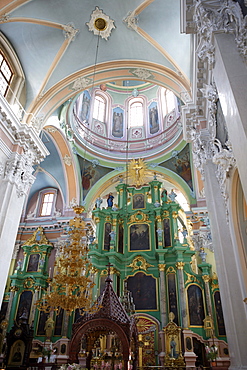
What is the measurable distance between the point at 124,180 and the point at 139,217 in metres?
3.53

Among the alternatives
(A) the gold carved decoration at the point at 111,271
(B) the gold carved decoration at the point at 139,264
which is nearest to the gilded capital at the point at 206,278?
(B) the gold carved decoration at the point at 139,264

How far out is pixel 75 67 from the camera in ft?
36.8

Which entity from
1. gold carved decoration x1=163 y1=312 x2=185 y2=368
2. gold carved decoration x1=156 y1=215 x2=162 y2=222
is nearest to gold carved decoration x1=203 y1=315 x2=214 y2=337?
gold carved decoration x1=163 y1=312 x2=185 y2=368

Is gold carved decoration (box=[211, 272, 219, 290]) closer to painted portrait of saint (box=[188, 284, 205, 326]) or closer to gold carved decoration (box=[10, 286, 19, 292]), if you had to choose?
painted portrait of saint (box=[188, 284, 205, 326])

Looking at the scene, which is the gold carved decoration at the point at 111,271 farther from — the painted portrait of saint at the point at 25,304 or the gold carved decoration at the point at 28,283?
the painted portrait of saint at the point at 25,304

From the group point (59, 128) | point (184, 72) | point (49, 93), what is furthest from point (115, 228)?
point (184, 72)

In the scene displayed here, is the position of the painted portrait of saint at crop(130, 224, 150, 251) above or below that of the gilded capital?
above

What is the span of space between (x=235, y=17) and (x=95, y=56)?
6.69 m

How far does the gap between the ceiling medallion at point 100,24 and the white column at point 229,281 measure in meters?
Result: 6.73

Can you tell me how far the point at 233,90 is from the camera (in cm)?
475

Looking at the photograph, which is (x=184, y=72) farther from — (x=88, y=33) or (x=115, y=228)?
(x=115, y=228)

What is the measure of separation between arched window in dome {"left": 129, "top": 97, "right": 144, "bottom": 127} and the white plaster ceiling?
31.7ft

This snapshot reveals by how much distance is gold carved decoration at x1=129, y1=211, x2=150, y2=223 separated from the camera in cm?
1709

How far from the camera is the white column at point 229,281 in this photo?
575 centimetres
